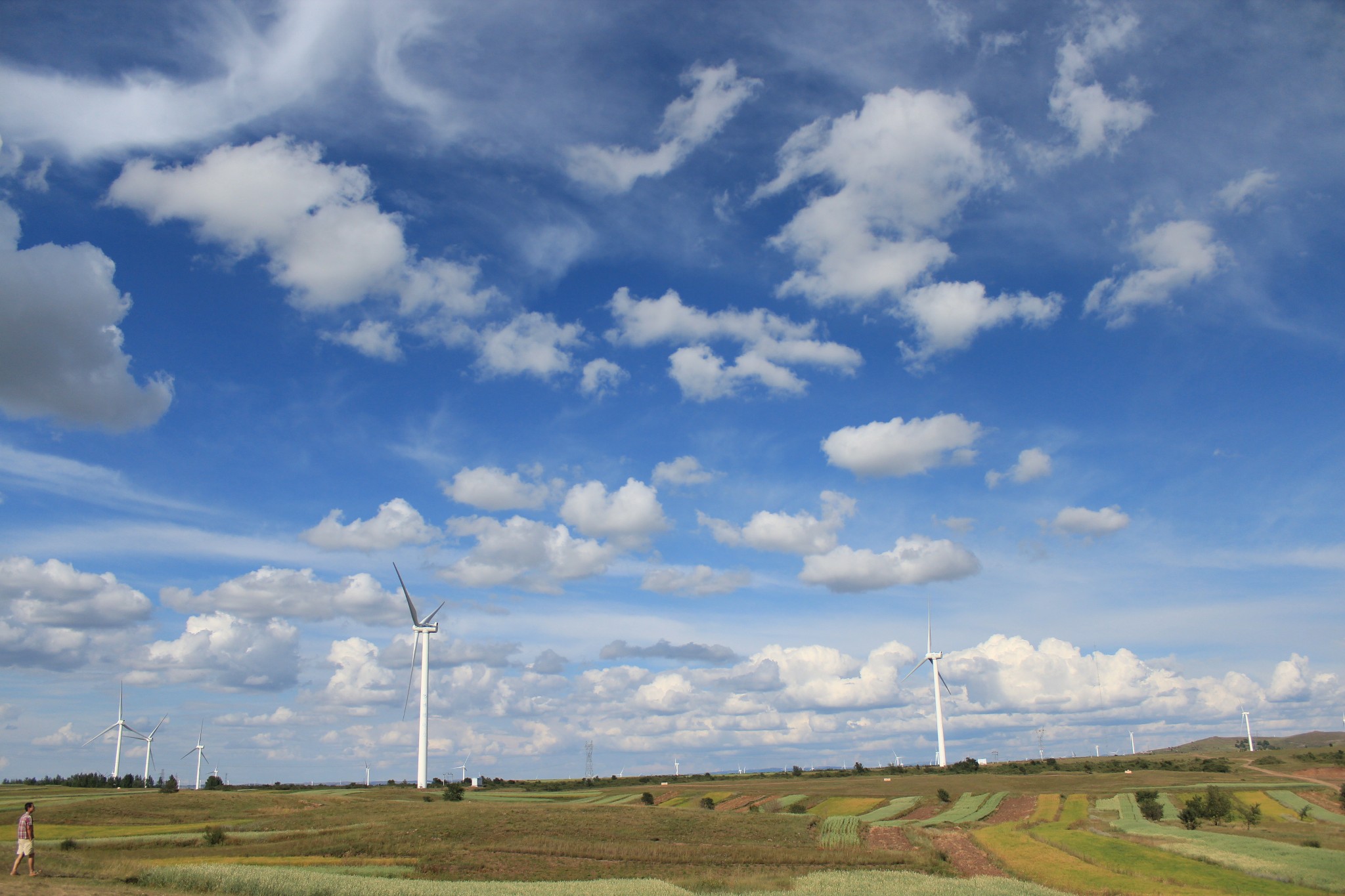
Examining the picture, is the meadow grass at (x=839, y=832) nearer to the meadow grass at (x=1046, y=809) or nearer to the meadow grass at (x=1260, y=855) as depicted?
the meadow grass at (x=1046, y=809)

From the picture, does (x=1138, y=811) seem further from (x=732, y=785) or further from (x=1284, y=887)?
(x=732, y=785)

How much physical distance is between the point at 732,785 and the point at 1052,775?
7610 cm

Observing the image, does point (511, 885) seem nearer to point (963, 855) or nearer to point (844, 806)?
point (963, 855)

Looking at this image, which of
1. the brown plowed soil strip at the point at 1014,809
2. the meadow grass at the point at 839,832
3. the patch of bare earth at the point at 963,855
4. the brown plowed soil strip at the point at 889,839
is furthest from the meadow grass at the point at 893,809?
the patch of bare earth at the point at 963,855

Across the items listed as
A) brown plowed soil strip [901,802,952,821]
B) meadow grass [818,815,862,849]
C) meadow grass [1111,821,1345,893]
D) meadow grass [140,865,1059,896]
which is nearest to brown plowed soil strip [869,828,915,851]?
meadow grass [818,815,862,849]

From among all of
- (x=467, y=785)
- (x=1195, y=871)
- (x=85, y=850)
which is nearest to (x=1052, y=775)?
(x=467, y=785)

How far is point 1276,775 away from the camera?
602 ft

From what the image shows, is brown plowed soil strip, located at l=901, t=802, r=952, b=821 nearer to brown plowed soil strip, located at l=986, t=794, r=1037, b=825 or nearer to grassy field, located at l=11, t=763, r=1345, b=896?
grassy field, located at l=11, t=763, r=1345, b=896

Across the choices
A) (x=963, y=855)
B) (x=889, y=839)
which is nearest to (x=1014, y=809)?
(x=889, y=839)

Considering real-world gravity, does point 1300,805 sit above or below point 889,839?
below

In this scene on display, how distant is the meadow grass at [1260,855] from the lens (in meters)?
58.1

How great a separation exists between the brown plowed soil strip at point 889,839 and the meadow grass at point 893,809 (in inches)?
468

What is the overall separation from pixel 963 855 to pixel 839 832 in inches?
709

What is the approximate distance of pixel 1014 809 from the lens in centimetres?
12631
